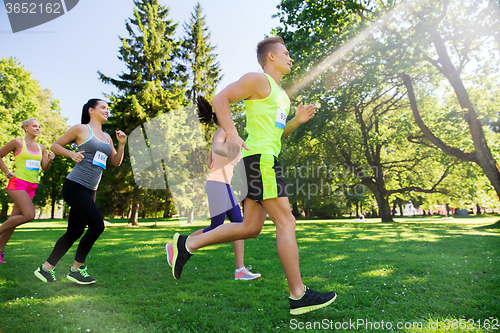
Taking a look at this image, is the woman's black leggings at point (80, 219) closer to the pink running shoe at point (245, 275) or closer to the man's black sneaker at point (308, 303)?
the pink running shoe at point (245, 275)

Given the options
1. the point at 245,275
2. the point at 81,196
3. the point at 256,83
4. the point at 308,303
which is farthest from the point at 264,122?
the point at 81,196

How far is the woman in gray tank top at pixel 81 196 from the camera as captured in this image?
3.55 meters

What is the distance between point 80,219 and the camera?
3.70 meters

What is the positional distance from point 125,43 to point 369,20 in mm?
17901

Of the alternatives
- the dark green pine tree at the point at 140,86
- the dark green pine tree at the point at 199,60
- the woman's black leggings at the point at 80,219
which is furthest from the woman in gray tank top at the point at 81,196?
the dark green pine tree at the point at 199,60

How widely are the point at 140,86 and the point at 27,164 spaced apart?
1995 centimetres

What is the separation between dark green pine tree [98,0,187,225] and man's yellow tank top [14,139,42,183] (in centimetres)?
1676

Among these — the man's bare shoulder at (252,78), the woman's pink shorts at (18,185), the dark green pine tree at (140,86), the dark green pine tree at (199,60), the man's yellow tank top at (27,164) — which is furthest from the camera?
the dark green pine tree at (199,60)

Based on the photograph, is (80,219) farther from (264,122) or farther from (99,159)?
(264,122)

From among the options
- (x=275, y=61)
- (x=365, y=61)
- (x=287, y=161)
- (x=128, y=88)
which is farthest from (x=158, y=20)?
(x=275, y=61)

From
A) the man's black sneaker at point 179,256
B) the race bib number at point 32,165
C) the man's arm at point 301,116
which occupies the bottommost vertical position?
the man's black sneaker at point 179,256

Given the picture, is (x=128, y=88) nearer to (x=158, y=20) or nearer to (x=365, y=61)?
(x=158, y=20)

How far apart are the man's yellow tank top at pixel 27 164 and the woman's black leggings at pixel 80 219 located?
195 cm

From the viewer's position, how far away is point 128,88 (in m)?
23.6
